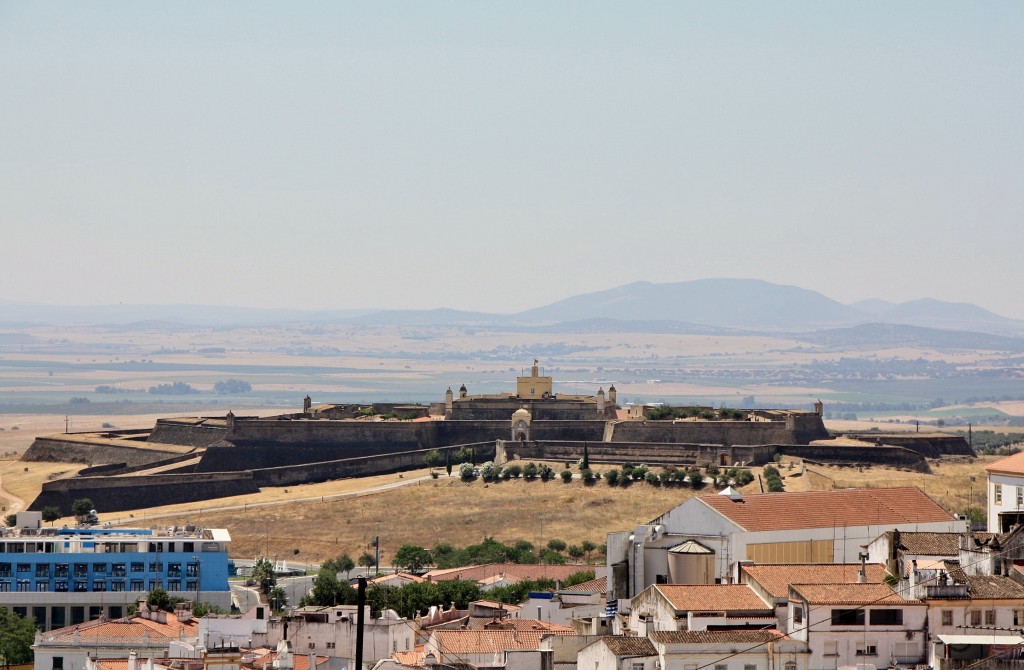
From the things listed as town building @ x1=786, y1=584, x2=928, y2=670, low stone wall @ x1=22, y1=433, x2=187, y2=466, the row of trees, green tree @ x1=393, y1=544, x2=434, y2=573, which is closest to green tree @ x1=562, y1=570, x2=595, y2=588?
the row of trees

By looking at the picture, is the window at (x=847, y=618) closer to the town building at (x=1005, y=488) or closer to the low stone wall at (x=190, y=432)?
the town building at (x=1005, y=488)

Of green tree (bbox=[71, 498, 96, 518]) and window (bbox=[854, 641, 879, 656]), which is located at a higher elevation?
window (bbox=[854, 641, 879, 656])


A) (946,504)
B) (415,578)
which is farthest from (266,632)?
(946,504)

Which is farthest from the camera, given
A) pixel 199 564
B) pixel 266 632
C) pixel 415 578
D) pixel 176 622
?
pixel 199 564

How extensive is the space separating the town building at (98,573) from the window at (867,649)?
37.0m

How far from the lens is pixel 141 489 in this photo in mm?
105625

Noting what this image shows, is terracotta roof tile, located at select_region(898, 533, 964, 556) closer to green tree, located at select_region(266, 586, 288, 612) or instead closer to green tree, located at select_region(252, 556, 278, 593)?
green tree, located at select_region(266, 586, 288, 612)

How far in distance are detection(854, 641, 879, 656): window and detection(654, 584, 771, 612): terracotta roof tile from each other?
3066 mm

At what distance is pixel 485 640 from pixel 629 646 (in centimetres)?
721

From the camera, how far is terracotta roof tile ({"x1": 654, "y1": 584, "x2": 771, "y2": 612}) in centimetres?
3766

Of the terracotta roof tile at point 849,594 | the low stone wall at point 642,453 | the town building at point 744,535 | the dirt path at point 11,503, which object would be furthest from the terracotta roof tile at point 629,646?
the dirt path at point 11,503

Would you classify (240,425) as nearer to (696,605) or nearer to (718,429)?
(718,429)

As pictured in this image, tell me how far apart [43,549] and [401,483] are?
3405cm

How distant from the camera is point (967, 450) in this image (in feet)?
382
